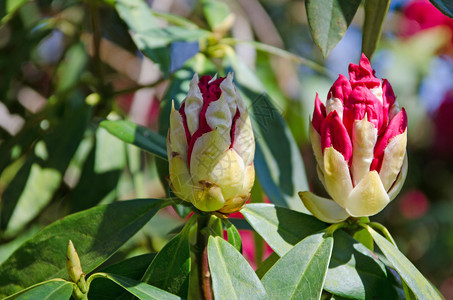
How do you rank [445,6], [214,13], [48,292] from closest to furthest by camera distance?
[48,292], [445,6], [214,13]

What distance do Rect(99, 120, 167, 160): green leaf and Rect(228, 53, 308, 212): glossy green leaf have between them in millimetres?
216

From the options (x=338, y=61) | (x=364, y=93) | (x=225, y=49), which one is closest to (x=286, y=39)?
(x=338, y=61)

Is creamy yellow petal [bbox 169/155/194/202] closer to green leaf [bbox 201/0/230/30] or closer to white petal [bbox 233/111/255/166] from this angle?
white petal [bbox 233/111/255/166]

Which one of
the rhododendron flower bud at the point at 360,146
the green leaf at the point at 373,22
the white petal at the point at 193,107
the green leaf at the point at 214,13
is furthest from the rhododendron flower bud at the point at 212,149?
the green leaf at the point at 214,13

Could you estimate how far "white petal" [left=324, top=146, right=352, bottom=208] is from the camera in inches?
28.3

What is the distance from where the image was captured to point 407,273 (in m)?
0.69

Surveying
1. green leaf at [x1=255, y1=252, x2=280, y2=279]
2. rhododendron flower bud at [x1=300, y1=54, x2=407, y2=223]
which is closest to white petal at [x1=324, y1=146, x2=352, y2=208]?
rhododendron flower bud at [x1=300, y1=54, x2=407, y2=223]

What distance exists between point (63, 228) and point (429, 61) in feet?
7.02

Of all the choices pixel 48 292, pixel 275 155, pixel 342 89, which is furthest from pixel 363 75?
pixel 48 292

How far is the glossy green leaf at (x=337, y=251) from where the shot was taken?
28.7 inches

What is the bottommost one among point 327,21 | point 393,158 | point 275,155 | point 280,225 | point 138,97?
point 138,97

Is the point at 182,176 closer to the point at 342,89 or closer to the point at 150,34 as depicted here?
the point at 342,89

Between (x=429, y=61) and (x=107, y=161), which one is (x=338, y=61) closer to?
(x=429, y=61)

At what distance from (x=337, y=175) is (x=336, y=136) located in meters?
0.05
